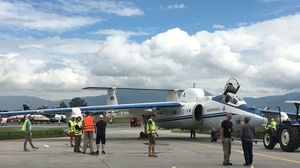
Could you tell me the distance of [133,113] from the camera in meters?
38.2

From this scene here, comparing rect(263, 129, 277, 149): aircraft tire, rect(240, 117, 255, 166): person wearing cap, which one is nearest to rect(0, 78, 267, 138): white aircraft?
rect(263, 129, 277, 149): aircraft tire

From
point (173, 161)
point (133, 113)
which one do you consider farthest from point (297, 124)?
point (133, 113)

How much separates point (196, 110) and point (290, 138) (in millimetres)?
11639

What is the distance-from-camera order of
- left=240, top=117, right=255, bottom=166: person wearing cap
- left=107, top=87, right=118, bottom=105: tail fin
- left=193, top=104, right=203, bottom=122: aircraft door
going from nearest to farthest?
left=240, top=117, right=255, bottom=166: person wearing cap → left=193, top=104, right=203, bottom=122: aircraft door → left=107, top=87, right=118, bottom=105: tail fin

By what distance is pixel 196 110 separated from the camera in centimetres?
3344

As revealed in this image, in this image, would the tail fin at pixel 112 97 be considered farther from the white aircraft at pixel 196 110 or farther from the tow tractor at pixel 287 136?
the tow tractor at pixel 287 136

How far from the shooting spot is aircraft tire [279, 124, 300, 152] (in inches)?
872

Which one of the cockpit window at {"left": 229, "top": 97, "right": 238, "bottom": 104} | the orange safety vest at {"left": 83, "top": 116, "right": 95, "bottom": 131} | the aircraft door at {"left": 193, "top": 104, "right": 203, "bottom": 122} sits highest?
the cockpit window at {"left": 229, "top": 97, "right": 238, "bottom": 104}

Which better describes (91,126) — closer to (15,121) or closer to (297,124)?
(297,124)

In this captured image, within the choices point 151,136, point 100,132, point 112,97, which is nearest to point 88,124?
point 100,132

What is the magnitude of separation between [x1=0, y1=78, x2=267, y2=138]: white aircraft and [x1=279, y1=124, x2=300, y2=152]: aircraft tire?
548 cm

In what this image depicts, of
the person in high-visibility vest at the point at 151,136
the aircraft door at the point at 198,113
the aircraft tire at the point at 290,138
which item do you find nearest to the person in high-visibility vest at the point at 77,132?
the person in high-visibility vest at the point at 151,136

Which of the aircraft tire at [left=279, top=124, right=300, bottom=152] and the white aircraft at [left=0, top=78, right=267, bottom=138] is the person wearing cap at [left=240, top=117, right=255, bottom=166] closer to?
the aircraft tire at [left=279, top=124, right=300, bottom=152]

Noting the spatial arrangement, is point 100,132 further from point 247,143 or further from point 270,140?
point 270,140
